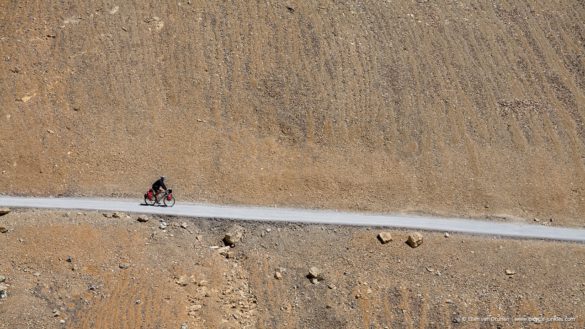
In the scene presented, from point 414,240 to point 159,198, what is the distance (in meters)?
10.9

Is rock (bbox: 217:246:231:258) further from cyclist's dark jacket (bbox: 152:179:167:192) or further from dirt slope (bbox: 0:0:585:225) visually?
cyclist's dark jacket (bbox: 152:179:167:192)

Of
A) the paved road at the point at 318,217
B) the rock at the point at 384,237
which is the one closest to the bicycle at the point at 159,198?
the paved road at the point at 318,217

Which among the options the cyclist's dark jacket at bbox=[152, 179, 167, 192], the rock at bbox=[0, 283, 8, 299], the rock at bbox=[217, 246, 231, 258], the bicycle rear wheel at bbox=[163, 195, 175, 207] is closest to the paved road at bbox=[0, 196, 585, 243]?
the bicycle rear wheel at bbox=[163, 195, 175, 207]

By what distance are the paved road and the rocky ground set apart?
0.52 metres

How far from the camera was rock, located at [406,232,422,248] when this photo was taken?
23.8 meters

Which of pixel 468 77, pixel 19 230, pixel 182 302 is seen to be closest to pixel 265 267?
pixel 182 302

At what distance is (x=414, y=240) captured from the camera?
2378cm

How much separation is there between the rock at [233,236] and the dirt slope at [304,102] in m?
2.53

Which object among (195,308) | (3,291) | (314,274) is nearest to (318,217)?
(314,274)

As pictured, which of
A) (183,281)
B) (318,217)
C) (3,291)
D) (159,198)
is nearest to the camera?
(3,291)

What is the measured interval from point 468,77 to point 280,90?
33.7ft

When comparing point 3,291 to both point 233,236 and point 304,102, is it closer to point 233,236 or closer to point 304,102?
point 233,236

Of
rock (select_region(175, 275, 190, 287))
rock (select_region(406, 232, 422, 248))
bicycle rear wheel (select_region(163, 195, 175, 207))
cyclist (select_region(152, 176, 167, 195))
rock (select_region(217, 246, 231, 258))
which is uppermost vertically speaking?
cyclist (select_region(152, 176, 167, 195))

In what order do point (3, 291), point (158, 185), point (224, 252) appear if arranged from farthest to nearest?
1. point (158, 185)
2. point (224, 252)
3. point (3, 291)
